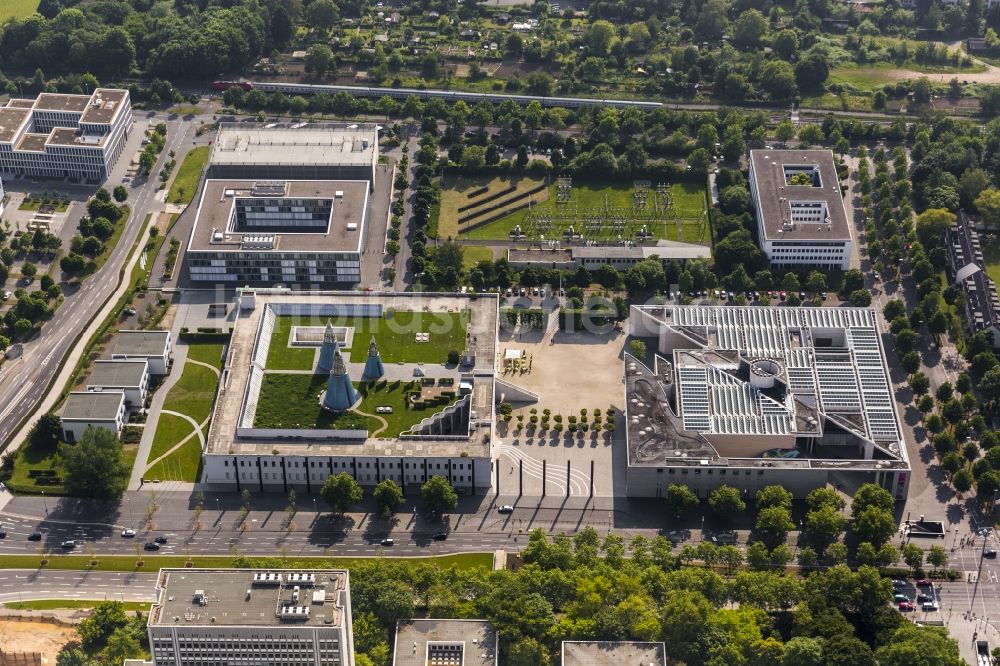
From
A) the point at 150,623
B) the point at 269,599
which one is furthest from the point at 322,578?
the point at 150,623

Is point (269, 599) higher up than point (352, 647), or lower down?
higher up

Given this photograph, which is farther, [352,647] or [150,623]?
[352,647]

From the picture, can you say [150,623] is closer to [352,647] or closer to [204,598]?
[204,598]

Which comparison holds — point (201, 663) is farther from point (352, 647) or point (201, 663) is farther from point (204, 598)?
point (352, 647)

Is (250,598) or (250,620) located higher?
(250,598)

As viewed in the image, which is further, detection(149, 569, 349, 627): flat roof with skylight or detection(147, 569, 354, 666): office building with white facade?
detection(149, 569, 349, 627): flat roof with skylight

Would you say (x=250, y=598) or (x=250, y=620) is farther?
(x=250, y=598)

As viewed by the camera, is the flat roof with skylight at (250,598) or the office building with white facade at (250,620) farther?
the flat roof with skylight at (250,598)
